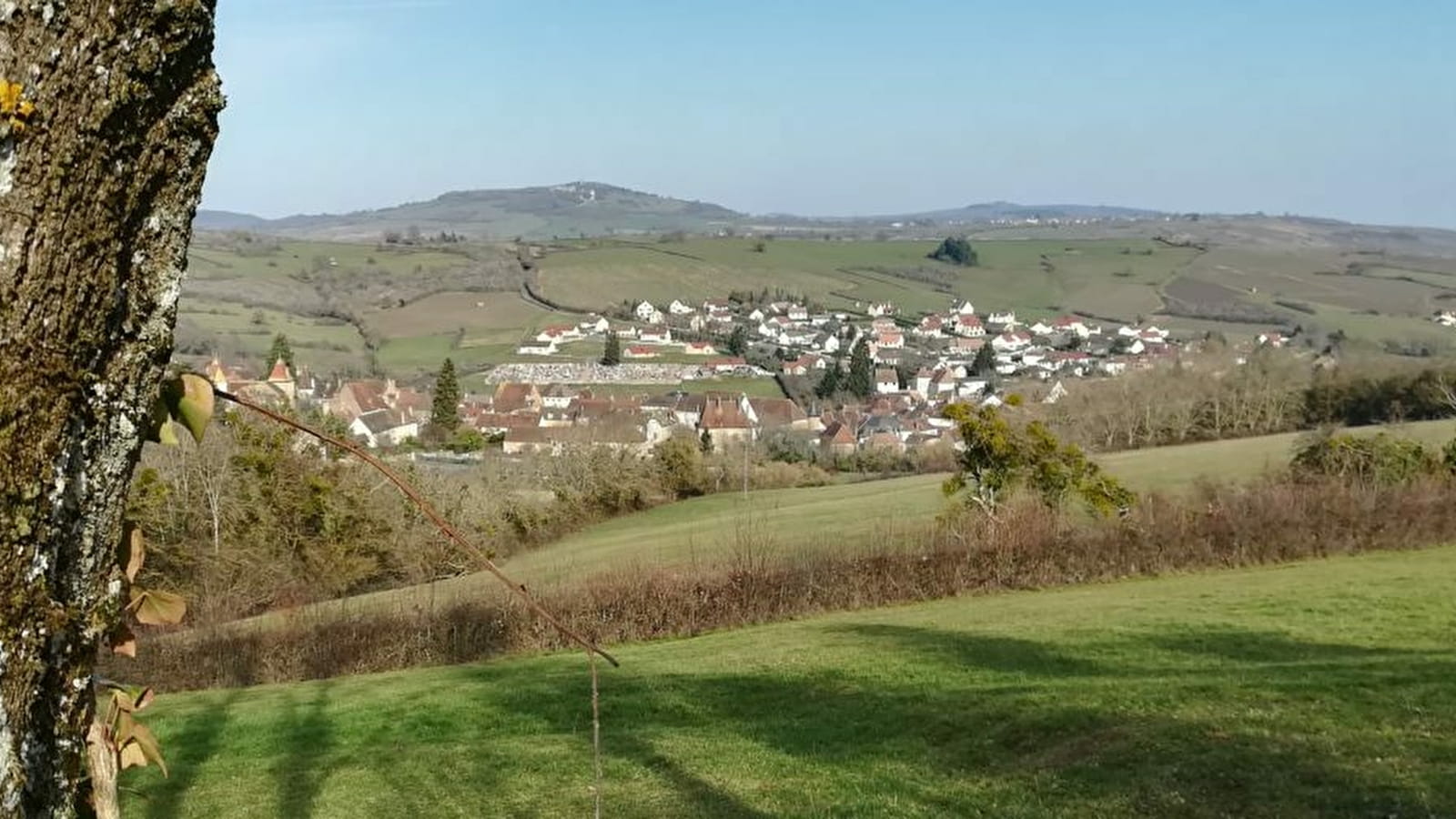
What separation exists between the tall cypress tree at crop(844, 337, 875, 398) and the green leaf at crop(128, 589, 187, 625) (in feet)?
274

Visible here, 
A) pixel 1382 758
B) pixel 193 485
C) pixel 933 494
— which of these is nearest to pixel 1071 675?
pixel 1382 758

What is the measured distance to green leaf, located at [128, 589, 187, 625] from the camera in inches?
87.0

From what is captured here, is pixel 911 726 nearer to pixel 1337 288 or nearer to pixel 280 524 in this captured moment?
pixel 280 524

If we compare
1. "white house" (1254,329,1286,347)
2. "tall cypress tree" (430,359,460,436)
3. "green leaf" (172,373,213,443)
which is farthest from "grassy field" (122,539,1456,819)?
"white house" (1254,329,1286,347)

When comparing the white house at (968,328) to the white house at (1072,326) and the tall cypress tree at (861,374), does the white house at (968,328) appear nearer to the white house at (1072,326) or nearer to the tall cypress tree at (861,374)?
the white house at (1072,326)

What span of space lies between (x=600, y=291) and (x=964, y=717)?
331ft

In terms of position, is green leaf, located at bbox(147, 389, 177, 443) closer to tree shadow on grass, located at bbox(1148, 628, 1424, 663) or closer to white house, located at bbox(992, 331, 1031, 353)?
tree shadow on grass, located at bbox(1148, 628, 1424, 663)

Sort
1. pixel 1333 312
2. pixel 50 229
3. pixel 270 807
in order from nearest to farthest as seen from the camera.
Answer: pixel 50 229, pixel 270 807, pixel 1333 312

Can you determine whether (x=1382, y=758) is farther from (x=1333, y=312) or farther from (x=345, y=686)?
(x=1333, y=312)

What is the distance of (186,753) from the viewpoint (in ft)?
44.8

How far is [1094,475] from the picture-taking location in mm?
31250

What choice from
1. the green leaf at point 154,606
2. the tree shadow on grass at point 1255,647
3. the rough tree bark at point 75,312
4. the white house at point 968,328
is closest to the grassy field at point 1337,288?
the white house at point 968,328

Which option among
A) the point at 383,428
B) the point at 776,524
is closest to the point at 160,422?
the point at 776,524

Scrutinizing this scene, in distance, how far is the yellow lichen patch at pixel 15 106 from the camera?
1378mm
